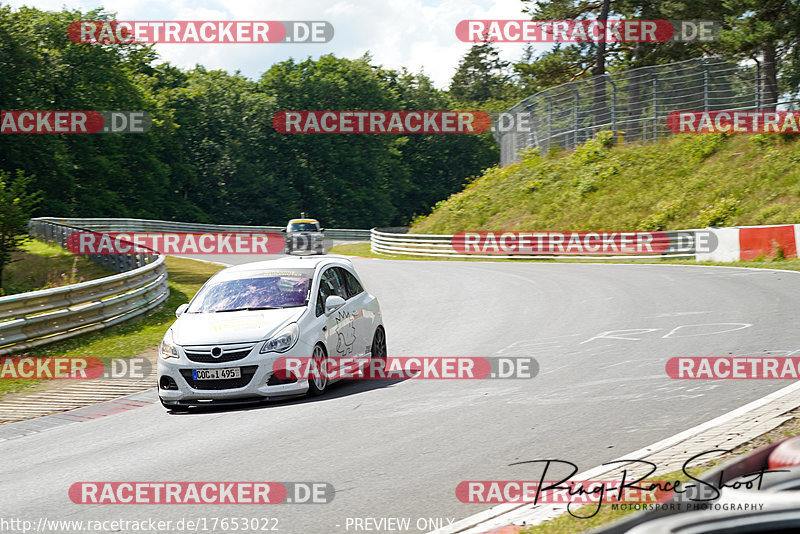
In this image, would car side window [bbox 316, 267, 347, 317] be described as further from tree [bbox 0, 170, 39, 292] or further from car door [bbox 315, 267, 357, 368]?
tree [bbox 0, 170, 39, 292]

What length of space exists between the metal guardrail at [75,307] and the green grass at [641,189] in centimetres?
2321

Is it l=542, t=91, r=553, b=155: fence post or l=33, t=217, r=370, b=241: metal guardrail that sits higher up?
l=542, t=91, r=553, b=155: fence post

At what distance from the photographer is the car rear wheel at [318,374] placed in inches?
389

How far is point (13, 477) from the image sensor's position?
7203mm

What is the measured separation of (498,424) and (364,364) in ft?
12.1

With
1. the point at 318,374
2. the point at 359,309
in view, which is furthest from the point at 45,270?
the point at 318,374

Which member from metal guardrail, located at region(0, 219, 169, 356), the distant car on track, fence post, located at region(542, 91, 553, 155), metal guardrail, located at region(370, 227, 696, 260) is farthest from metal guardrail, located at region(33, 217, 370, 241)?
metal guardrail, located at region(0, 219, 169, 356)

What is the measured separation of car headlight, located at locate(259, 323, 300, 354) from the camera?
372 inches

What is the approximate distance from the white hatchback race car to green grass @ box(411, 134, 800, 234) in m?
25.1
